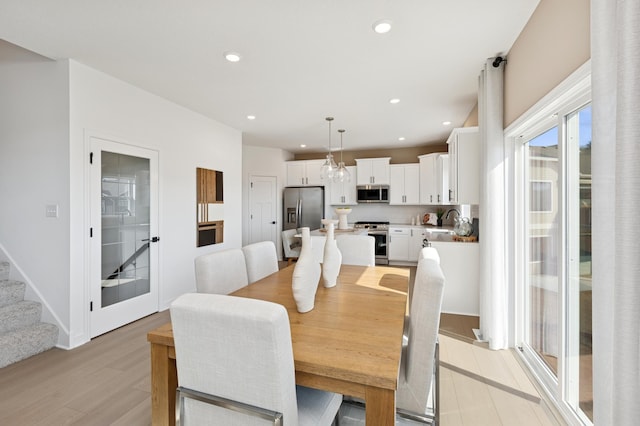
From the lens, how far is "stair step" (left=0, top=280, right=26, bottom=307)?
8.98 ft

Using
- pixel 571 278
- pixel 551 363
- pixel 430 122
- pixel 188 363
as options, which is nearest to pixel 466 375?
pixel 551 363

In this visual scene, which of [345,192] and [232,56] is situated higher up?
[232,56]

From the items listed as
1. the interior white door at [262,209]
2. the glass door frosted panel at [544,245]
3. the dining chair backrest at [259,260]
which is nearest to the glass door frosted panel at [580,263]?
the glass door frosted panel at [544,245]

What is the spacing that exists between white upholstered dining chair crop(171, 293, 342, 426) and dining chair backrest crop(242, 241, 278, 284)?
1.36 m

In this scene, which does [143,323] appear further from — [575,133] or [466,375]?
[575,133]

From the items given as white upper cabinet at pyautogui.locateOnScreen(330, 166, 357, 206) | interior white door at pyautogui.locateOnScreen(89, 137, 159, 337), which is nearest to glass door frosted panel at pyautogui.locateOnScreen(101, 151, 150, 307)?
interior white door at pyautogui.locateOnScreen(89, 137, 159, 337)

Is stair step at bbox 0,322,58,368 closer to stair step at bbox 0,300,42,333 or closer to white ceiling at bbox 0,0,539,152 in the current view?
stair step at bbox 0,300,42,333

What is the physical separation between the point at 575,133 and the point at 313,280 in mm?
1790

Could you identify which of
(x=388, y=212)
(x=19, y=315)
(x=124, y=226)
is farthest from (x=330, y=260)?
(x=388, y=212)

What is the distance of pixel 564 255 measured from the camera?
6.04 feet

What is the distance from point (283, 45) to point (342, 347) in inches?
91.7

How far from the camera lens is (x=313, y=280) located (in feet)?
5.06

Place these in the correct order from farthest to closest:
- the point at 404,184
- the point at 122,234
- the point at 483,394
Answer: the point at 404,184, the point at 122,234, the point at 483,394

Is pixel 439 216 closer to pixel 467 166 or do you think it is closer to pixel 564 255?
pixel 467 166
